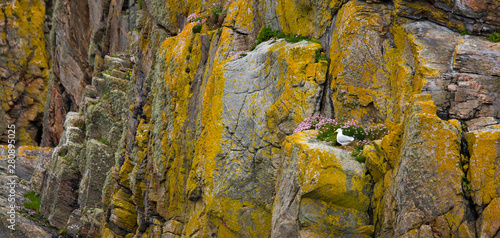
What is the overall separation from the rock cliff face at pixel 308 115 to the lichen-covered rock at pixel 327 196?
0.04m

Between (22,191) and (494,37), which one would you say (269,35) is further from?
(22,191)

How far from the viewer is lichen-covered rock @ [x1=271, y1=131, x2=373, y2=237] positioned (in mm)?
12047

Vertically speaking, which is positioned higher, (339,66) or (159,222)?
(339,66)

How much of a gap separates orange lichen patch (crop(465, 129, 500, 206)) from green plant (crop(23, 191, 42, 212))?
36.9 m

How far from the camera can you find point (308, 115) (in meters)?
15.5

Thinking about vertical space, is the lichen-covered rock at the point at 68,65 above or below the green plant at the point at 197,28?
below

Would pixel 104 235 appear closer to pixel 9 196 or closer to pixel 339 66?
pixel 9 196

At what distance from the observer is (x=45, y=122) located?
5862cm

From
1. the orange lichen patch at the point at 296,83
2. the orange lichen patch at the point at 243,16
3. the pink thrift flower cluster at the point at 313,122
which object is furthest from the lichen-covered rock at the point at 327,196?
the orange lichen patch at the point at 243,16

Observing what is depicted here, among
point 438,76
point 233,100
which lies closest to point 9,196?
point 233,100

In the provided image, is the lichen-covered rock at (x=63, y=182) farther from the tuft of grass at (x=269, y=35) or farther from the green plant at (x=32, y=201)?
the tuft of grass at (x=269, y=35)

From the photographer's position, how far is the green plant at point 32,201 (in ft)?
122

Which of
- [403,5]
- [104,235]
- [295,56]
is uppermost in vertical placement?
[403,5]

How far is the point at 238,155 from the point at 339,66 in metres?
4.98
